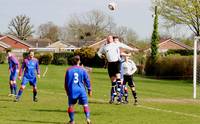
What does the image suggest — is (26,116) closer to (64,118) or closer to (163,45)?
(64,118)

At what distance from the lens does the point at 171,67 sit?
57938 mm

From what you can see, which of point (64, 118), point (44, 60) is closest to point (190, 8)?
point (44, 60)

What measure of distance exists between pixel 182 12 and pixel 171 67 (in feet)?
26.7

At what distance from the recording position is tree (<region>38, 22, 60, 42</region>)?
489 feet

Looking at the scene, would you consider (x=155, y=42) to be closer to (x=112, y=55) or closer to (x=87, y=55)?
(x=87, y=55)

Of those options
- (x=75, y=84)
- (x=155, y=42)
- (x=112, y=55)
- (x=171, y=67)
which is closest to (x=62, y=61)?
(x=155, y=42)

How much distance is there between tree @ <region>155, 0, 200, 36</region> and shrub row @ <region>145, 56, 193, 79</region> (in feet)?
17.5

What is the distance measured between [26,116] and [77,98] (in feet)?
8.07

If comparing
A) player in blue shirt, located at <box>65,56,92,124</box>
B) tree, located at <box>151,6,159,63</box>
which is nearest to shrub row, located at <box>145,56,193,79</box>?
tree, located at <box>151,6,159,63</box>

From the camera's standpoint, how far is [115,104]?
19.8 metres

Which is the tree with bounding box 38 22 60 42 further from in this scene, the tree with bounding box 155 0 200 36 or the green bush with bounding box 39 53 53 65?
the tree with bounding box 155 0 200 36

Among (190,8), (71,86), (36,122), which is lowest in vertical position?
(36,122)

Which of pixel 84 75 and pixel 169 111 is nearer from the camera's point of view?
pixel 84 75

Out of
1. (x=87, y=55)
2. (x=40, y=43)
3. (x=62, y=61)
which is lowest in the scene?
(x=62, y=61)
